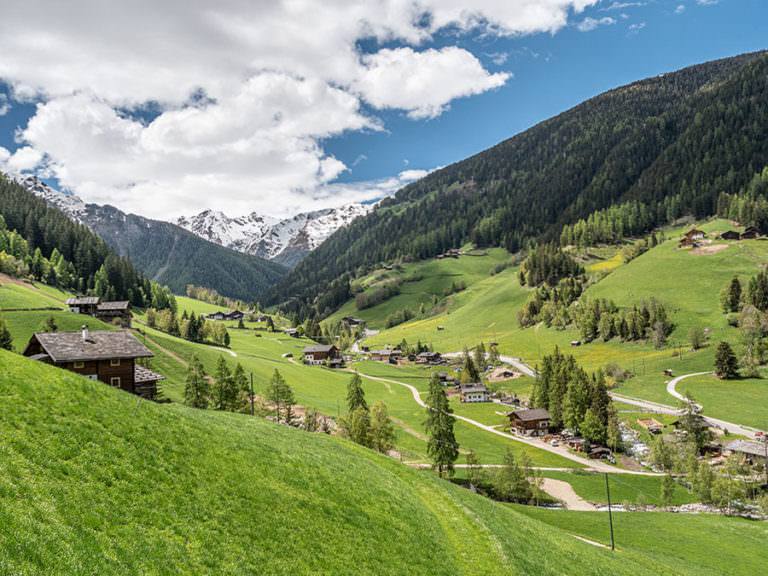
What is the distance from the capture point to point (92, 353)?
162 ft

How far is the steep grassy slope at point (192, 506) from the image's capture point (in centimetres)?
1350

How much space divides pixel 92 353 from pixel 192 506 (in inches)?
1614

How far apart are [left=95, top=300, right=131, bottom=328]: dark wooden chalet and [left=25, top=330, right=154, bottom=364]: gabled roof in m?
73.2

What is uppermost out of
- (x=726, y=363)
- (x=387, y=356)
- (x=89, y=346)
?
(x=89, y=346)

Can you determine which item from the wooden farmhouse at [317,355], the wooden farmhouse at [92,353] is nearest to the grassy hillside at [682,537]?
the wooden farmhouse at [92,353]

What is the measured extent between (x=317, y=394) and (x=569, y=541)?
8053 centimetres

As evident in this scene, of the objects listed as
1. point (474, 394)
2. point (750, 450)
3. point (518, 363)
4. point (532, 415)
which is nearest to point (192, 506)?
point (750, 450)

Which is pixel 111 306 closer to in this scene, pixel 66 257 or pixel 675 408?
pixel 66 257

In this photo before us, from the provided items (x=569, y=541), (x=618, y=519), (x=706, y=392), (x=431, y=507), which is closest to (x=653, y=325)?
(x=706, y=392)

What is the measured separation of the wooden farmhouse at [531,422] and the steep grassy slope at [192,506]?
71013 mm

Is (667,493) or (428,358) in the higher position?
(428,358)

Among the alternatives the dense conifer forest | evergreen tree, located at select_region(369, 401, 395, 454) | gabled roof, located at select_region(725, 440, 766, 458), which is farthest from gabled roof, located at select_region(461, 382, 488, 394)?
the dense conifer forest

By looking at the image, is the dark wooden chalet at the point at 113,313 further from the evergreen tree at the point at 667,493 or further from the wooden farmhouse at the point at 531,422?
the evergreen tree at the point at 667,493

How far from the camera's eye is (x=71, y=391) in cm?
2145
